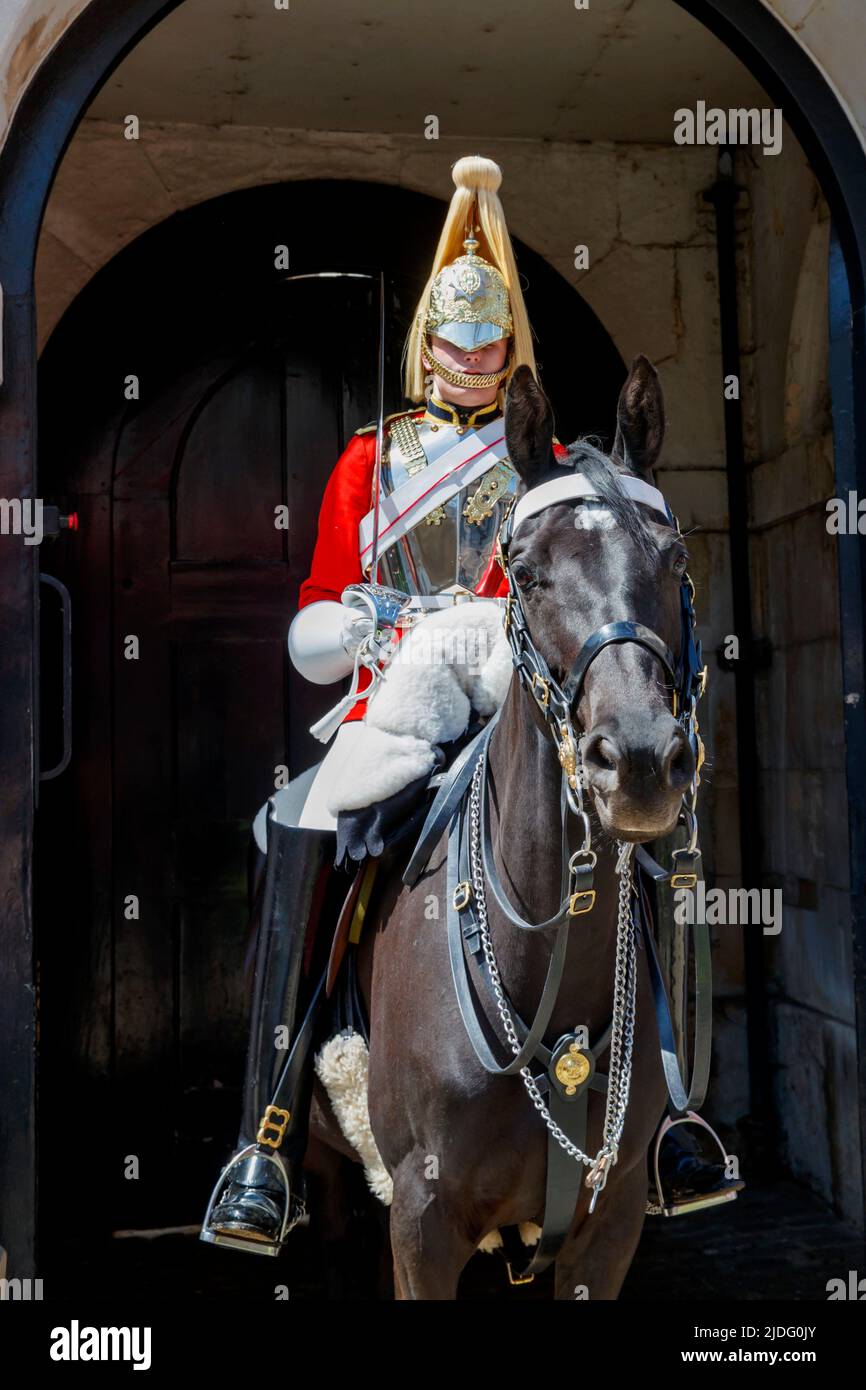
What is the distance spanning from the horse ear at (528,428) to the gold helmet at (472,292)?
2.86ft

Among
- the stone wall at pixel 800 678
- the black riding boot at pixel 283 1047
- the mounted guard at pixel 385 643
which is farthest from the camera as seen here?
the stone wall at pixel 800 678

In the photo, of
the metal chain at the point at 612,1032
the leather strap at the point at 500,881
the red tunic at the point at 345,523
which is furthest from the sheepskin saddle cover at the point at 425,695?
the red tunic at the point at 345,523

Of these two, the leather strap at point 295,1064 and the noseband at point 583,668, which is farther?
the leather strap at point 295,1064

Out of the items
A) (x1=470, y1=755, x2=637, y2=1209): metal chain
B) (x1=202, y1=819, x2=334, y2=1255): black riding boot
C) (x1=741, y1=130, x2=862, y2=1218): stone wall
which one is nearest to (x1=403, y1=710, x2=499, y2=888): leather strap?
(x1=470, y1=755, x2=637, y2=1209): metal chain

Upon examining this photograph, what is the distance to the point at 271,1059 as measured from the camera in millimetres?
3186

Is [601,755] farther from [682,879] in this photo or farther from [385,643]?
[385,643]

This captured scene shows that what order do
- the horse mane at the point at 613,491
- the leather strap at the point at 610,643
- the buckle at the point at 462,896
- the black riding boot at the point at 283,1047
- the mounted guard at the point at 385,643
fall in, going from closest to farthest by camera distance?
the leather strap at the point at 610,643, the horse mane at the point at 613,491, the buckle at the point at 462,896, the mounted guard at the point at 385,643, the black riding boot at the point at 283,1047

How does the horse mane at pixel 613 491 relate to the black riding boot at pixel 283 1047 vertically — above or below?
above

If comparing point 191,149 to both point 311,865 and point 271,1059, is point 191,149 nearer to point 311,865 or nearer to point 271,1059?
point 311,865

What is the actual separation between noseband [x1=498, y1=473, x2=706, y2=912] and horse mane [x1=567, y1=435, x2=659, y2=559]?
0.05 ft

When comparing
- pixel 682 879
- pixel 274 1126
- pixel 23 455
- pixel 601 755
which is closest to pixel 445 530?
pixel 23 455

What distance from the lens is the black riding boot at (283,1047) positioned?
123 inches

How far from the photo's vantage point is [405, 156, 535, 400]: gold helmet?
10.6ft

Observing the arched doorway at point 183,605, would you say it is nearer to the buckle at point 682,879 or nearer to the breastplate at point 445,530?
the breastplate at point 445,530
